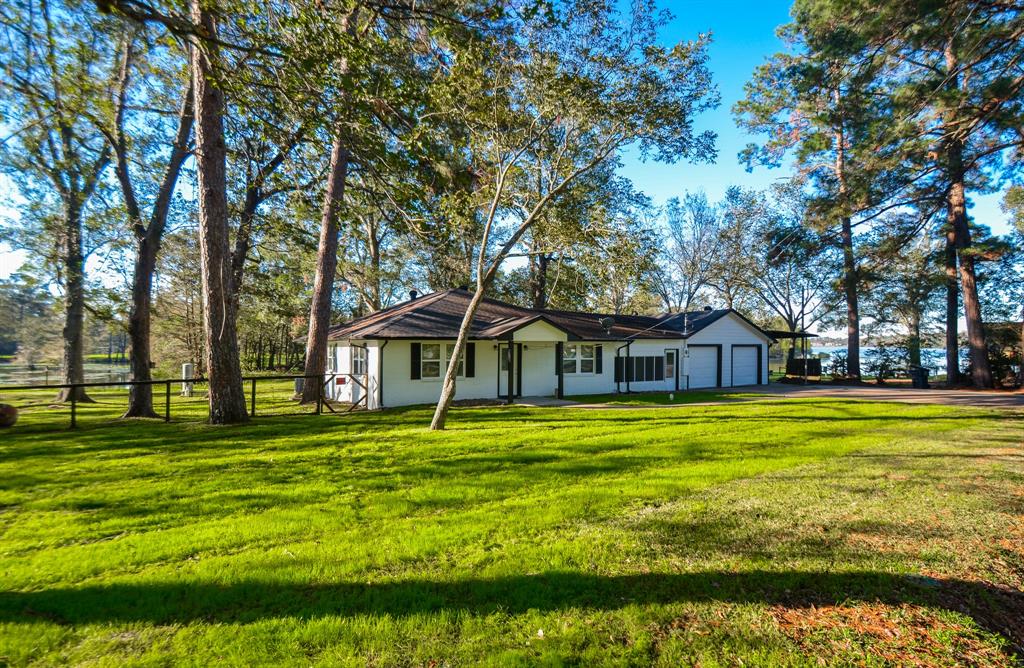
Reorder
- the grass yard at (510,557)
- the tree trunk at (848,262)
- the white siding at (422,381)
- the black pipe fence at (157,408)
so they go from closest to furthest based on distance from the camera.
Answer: the grass yard at (510,557) < the black pipe fence at (157,408) < the tree trunk at (848,262) < the white siding at (422,381)

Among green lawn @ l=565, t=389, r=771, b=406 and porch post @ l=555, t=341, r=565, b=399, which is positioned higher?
porch post @ l=555, t=341, r=565, b=399

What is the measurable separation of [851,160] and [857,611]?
500 inches

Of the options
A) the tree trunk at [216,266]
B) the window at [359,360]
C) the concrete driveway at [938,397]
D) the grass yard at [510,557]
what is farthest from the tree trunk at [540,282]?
the grass yard at [510,557]

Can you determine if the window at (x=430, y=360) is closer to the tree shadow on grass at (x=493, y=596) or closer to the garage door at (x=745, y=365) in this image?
the tree shadow on grass at (x=493, y=596)

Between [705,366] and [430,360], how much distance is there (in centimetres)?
1447

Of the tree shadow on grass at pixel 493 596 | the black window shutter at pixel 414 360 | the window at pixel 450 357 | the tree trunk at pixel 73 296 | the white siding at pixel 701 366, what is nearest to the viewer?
the tree shadow on grass at pixel 493 596

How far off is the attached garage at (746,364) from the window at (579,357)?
922 cm

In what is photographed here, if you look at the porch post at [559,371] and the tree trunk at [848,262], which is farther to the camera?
the porch post at [559,371]

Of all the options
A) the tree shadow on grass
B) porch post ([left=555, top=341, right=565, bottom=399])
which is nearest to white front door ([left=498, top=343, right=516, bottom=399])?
porch post ([left=555, top=341, right=565, bottom=399])

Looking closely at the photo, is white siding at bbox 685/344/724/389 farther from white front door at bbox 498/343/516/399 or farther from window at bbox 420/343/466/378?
window at bbox 420/343/466/378

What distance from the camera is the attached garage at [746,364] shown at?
2391cm

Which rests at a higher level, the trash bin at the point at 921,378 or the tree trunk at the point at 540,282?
the tree trunk at the point at 540,282

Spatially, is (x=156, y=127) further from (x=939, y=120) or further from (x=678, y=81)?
(x=939, y=120)

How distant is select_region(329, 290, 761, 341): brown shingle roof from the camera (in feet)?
50.3
